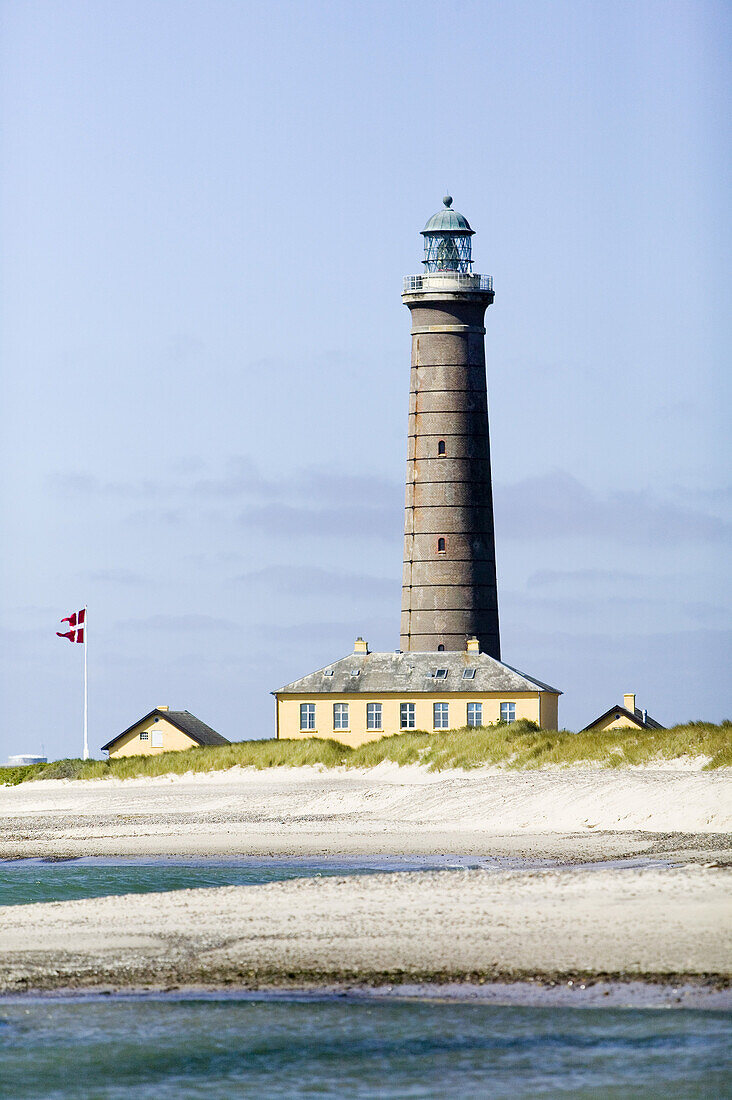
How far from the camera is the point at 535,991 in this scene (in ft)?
46.3

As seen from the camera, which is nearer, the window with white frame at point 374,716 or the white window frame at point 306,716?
the window with white frame at point 374,716

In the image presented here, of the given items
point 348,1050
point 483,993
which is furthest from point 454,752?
point 348,1050

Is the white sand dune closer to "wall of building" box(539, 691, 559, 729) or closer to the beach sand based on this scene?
the beach sand

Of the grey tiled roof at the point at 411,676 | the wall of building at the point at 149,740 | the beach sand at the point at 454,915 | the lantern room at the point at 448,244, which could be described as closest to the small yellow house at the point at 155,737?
the wall of building at the point at 149,740

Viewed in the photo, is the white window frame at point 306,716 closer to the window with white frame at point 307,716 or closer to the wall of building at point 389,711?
the window with white frame at point 307,716

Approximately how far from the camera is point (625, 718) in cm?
5494

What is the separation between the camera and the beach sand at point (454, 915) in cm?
1487

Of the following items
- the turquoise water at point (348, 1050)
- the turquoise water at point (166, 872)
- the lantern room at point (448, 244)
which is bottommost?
the turquoise water at point (348, 1050)

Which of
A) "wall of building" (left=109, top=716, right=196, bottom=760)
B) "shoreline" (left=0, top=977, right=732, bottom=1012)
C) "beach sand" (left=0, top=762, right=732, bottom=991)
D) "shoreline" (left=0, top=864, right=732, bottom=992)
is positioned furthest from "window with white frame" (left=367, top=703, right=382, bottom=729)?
"shoreline" (left=0, top=977, right=732, bottom=1012)

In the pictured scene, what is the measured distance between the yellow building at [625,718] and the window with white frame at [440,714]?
22.1 ft

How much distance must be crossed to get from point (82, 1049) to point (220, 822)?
820 inches

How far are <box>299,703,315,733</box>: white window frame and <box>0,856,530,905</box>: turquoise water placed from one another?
24.6 metres

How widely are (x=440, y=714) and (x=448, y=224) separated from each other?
17.8m

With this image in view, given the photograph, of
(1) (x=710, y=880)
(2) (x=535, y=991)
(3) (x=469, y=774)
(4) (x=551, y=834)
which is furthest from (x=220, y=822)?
(2) (x=535, y=991)
